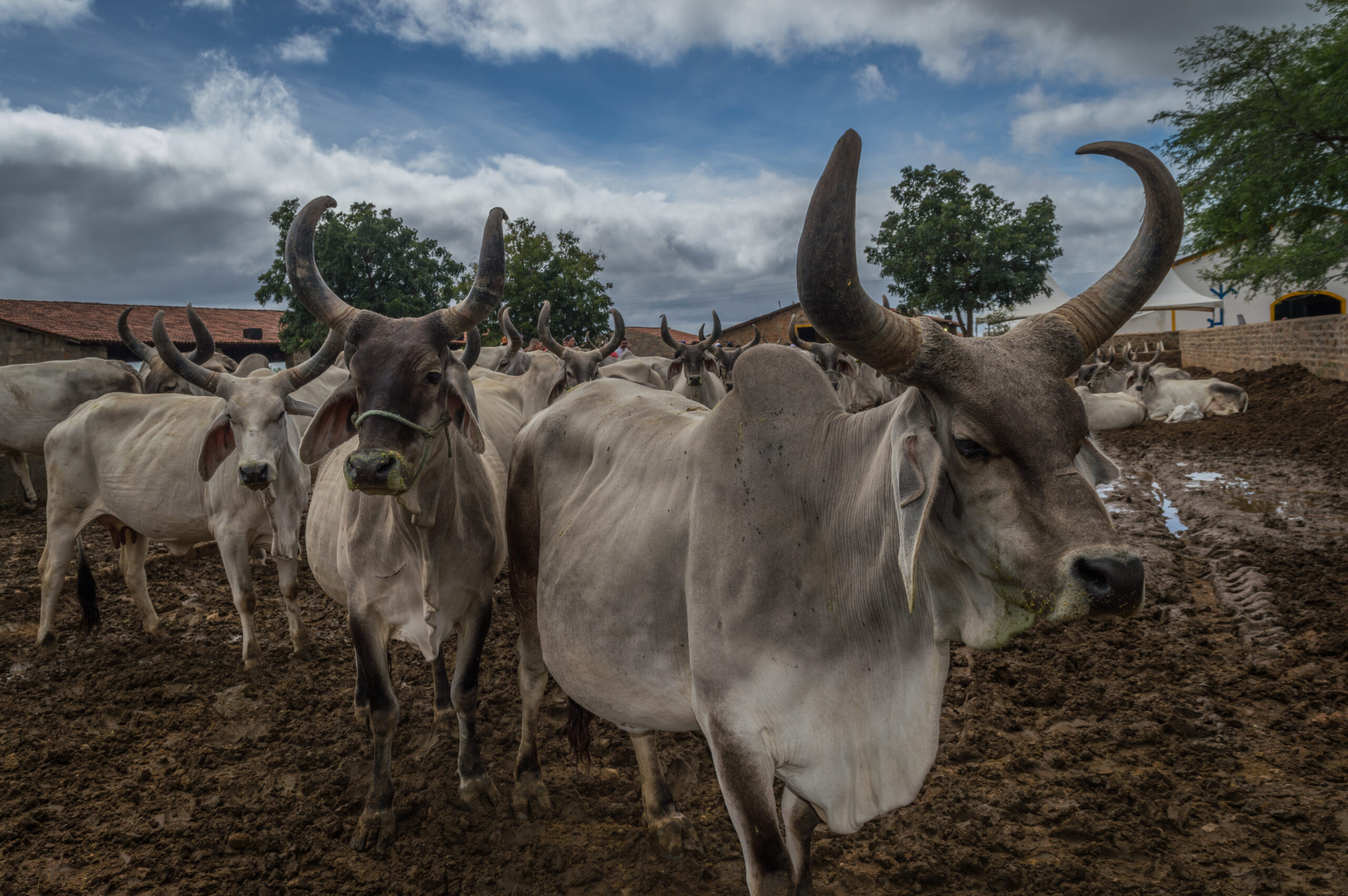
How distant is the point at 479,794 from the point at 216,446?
3122 millimetres

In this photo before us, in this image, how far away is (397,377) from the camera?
10.5 ft

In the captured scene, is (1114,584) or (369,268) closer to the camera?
(1114,584)

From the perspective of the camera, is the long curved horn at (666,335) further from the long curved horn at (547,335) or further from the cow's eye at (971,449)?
the cow's eye at (971,449)

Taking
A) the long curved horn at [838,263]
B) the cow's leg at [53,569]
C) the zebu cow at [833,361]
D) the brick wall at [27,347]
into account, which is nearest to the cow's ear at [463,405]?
the long curved horn at [838,263]

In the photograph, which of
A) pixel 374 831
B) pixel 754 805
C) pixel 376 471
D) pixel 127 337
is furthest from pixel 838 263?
pixel 127 337

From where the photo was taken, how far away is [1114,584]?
163cm

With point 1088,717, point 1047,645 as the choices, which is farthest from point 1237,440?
point 1088,717

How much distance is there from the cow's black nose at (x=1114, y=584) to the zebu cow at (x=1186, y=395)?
1808cm

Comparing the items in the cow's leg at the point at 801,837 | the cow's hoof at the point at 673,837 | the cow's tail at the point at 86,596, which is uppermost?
the cow's tail at the point at 86,596

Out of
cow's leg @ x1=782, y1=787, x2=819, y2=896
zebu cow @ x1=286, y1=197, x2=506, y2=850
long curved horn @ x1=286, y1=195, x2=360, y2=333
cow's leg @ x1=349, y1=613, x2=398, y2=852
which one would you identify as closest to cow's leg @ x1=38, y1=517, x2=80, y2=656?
zebu cow @ x1=286, y1=197, x2=506, y2=850

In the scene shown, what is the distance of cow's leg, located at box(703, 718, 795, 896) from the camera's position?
2252mm

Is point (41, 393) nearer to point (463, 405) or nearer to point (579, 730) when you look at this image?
point (463, 405)

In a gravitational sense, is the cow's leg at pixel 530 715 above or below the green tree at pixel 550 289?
below

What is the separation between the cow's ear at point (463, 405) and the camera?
3.48 m
